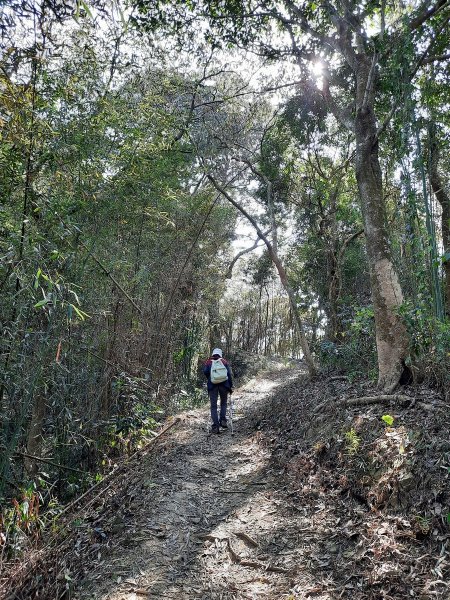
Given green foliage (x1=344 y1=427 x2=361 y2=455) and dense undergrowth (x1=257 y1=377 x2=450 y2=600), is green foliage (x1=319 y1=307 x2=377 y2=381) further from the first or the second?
green foliage (x1=344 y1=427 x2=361 y2=455)

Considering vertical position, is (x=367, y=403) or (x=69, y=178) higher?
(x=69, y=178)

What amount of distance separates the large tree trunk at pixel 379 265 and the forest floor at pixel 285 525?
0.56 meters

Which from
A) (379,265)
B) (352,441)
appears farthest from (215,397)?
(379,265)

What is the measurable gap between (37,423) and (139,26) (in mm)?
6289

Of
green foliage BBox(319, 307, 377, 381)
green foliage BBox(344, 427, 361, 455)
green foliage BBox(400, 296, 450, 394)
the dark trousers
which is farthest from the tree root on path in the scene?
the dark trousers

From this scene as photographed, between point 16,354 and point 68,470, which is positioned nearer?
point 16,354

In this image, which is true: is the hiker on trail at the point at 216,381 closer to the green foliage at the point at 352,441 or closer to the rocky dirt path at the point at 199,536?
the rocky dirt path at the point at 199,536

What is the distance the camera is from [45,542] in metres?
3.58

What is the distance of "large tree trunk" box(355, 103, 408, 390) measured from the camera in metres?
5.04

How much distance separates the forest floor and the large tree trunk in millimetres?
560

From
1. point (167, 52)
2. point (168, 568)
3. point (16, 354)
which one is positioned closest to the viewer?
point (168, 568)

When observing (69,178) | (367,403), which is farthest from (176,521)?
(69,178)

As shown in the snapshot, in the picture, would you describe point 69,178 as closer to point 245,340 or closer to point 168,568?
point 168,568

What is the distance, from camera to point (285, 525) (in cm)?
350
